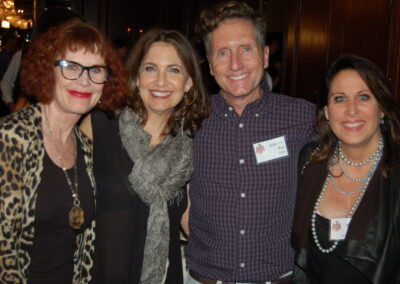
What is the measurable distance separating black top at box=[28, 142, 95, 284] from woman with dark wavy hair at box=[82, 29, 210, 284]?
9.7 inches

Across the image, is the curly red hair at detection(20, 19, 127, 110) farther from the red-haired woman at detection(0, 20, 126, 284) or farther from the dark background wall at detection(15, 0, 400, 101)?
the dark background wall at detection(15, 0, 400, 101)

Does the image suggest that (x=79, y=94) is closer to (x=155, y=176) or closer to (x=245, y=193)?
(x=155, y=176)

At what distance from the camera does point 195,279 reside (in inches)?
96.0

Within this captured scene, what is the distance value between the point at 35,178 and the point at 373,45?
3.70 m

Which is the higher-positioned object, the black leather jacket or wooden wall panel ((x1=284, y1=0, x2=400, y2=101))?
wooden wall panel ((x1=284, y1=0, x2=400, y2=101))

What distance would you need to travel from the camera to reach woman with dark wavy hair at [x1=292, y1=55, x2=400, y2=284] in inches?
76.6

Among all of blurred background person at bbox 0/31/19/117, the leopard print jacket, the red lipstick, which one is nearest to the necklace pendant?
the leopard print jacket

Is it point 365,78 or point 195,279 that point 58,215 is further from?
point 365,78

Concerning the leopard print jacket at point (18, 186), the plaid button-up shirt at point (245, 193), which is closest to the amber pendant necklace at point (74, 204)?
the leopard print jacket at point (18, 186)

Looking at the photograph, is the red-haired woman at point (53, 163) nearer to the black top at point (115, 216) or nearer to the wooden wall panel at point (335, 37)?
the black top at point (115, 216)

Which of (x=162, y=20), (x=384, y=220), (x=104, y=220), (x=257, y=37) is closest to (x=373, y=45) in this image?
(x=257, y=37)

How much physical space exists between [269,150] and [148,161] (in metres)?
0.66

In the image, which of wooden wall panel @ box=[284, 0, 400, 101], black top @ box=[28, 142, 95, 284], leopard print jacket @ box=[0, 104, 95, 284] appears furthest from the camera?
wooden wall panel @ box=[284, 0, 400, 101]

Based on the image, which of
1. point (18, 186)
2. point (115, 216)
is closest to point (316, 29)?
point (115, 216)
